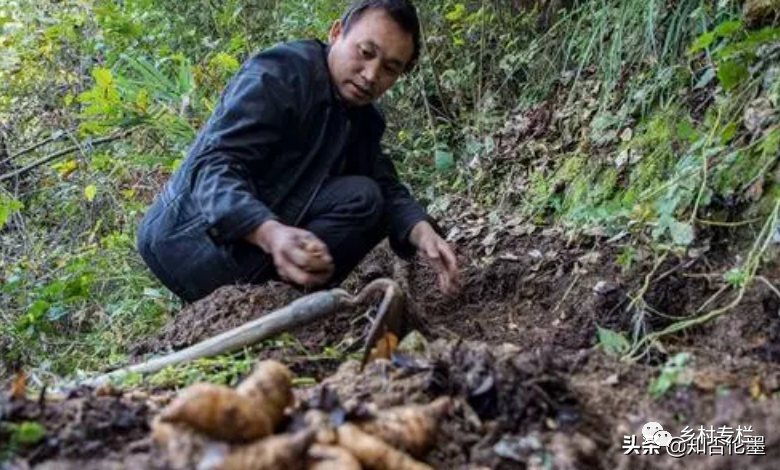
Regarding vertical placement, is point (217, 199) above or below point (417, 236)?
above

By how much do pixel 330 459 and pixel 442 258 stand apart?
179 centimetres

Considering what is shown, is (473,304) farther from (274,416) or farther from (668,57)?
(274,416)

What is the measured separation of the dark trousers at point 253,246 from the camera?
9.83ft

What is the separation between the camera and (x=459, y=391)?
174cm

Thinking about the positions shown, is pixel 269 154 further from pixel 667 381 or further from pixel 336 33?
pixel 667 381

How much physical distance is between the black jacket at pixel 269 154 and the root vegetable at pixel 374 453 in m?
1.25

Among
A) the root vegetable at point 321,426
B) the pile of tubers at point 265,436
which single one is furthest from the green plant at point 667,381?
the root vegetable at point 321,426

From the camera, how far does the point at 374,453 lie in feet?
4.55

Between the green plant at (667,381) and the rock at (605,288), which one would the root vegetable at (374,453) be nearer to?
the green plant at (667,381)

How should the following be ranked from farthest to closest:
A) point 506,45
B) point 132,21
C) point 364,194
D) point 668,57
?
point 132,21, point 506,45, point 668,57, point 364,194

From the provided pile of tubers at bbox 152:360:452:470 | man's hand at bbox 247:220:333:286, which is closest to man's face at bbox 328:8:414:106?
man's hand at bbox 247:220:333:286

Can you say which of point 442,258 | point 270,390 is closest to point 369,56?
point 442,258

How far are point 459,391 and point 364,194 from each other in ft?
4.89

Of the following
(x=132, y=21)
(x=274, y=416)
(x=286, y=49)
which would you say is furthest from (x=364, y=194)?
(x=132, y=21)
